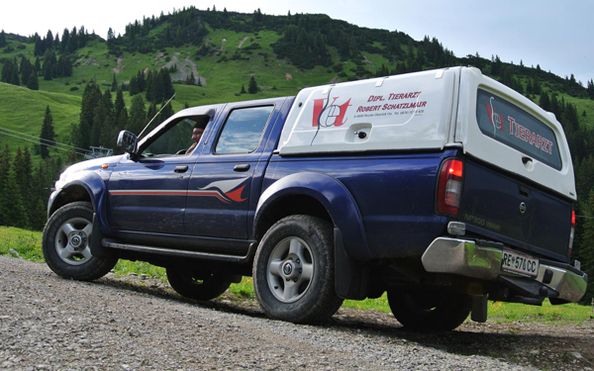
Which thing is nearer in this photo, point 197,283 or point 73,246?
point 73,246

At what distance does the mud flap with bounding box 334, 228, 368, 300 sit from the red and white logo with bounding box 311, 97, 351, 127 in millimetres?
1075

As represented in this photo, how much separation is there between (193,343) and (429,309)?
3.66 meters

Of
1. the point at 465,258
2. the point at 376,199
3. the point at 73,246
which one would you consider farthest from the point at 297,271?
the point at 73,246

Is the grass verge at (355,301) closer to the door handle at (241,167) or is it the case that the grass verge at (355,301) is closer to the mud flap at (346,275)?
the door handle at (241,167)

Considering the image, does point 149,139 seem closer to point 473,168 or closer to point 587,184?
point 473,168

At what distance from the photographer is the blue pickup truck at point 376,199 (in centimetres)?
498

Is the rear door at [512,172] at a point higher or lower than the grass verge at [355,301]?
higher

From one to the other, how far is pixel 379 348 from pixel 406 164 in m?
1.50

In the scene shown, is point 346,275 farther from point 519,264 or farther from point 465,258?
point 519,264

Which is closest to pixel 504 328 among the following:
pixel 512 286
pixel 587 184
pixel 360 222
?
pixel 512 286

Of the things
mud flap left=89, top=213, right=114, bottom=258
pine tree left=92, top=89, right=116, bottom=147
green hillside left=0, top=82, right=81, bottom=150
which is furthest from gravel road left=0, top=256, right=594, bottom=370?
green hillside left=0, top=82, right=81, bottom=150

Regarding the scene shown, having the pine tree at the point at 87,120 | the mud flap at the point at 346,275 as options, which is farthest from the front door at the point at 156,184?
the pine tree at the point at 87,120

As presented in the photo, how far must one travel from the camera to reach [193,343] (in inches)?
160

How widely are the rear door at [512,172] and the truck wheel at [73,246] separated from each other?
4.84 m
